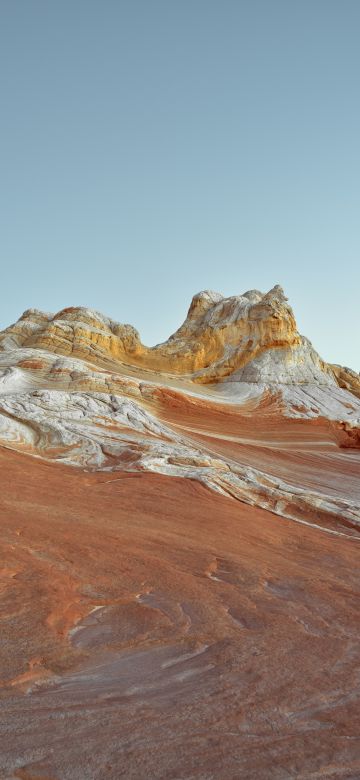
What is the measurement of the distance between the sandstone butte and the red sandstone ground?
0.02 m

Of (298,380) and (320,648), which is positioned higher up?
(298,380)

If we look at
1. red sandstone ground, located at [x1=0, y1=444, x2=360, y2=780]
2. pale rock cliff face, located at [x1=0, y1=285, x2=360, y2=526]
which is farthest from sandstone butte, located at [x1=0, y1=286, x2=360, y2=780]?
pale rock cliff face, located at [x1=0, y1=285, x2=360, y2=526]

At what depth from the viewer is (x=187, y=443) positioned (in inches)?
680

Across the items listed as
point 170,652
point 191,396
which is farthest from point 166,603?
point 191,396

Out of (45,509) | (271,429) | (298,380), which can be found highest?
(298,380)

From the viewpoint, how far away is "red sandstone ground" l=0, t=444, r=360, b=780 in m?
2.78

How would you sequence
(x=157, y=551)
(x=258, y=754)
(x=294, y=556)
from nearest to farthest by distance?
(x=258, y=754)
(x=157, y=551)
(x=294, y=556)

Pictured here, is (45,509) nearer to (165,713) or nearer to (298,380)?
(165,713)

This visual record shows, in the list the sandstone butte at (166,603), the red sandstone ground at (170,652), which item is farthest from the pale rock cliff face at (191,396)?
the red sandstone ground at (170,652)

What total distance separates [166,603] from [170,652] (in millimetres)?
1169

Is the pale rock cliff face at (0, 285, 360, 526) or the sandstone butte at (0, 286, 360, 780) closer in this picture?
the sandstone butte at (0, 286, 360, 780)

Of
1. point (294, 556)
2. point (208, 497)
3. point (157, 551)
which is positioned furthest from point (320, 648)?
point (208, 497)

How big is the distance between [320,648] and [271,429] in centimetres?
1988

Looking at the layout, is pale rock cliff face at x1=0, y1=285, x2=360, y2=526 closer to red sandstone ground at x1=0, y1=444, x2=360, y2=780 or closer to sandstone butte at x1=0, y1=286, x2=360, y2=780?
sandstone butte at x1=0, y1=286, x2=360, y2=780
